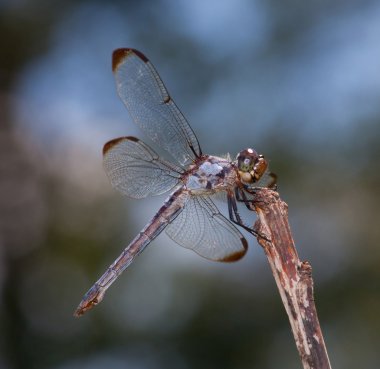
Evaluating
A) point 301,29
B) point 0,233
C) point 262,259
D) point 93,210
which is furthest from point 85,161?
point 301,29

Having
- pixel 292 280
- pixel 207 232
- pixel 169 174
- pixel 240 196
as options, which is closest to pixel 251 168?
A: pixel 240 196

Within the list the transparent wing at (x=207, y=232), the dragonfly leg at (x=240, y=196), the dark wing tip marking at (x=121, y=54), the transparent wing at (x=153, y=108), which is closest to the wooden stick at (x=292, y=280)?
the dragonfly leg at (x=240, y=196)

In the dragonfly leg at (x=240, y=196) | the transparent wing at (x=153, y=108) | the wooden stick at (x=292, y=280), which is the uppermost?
the transparent wing at (x=153, y=108)

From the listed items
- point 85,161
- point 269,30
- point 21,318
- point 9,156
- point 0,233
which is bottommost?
point 21,318

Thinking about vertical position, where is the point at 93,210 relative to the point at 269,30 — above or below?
below

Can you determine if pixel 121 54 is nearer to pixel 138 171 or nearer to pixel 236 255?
pixel 138 171

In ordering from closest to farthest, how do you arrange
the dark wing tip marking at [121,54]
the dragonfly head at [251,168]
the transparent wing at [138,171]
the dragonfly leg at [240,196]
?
the dragonfly leg at [240,196] → the dragonfly head at [251,168] → the dark wing tip marking at [121,54] → the transparent wing at [138,171]

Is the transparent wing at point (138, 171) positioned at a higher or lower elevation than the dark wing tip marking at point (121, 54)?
lower

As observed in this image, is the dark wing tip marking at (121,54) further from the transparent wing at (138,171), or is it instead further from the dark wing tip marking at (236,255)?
the dark wing tip marking at (236,255)

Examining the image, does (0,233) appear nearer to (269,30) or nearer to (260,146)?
(260,146)
